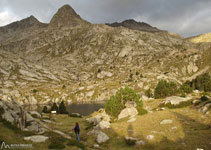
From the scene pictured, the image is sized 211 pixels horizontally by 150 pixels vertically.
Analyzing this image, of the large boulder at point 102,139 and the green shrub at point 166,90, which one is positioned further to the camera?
the green shrub at point 166,90

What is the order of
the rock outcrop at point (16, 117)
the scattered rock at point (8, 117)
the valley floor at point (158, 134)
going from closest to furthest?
the valley floor at point (158, 134)
the scattered rock at point (8, 117)
the rock outcrop at point (16, 117)

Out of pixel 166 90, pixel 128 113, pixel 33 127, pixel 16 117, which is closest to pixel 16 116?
pixel 16 117

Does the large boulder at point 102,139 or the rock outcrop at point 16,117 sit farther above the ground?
the rock outcrop at point 16,117

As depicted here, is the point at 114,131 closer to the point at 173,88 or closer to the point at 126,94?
the point at 126,94

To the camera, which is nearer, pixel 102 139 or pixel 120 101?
pixel 102 139

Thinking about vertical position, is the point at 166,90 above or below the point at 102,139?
above

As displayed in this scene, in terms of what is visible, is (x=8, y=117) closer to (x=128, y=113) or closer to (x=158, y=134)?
(x=158, y=134)

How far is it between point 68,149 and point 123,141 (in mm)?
12638

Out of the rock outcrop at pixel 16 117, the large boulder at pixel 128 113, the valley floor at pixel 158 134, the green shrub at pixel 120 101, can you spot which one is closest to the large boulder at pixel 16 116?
the rock outcrop at pixel 16 117

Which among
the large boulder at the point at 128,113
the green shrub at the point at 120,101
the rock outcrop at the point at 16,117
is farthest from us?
the green shrub at the point at 120,101

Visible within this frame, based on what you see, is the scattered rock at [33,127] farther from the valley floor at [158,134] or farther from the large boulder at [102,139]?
the large boulder at [102,139]

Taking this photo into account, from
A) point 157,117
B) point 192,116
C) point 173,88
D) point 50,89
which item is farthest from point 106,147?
point 50,89

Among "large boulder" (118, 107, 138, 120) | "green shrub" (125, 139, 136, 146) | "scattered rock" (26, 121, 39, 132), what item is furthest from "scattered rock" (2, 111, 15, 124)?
"large boulder" (118, 107, 138, 120)

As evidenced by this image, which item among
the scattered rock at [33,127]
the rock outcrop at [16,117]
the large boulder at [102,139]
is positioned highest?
the rock outcrop at [16,117]
